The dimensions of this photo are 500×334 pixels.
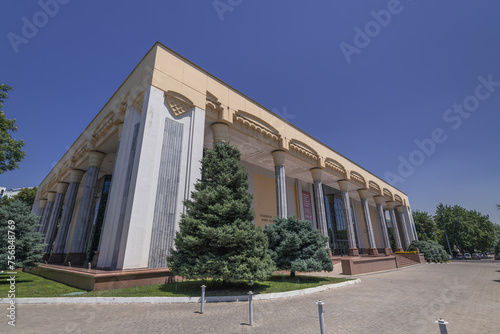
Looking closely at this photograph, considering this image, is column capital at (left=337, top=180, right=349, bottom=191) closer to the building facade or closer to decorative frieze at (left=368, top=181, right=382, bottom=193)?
the building facade

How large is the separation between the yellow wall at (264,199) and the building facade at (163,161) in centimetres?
10

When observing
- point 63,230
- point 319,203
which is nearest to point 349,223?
point 319,203

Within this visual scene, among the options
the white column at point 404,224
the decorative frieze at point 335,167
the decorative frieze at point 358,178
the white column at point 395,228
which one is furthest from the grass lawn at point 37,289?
the white column at point 404,224

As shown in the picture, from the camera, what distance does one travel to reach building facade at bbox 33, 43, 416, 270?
11234 millimetres

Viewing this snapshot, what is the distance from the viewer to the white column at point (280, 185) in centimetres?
1860

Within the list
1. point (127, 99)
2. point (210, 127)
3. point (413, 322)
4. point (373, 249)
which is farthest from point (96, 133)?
point (373, 249)

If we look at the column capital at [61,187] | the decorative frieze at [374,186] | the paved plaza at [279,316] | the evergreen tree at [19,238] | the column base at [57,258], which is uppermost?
the decorative frieze at [374,186]

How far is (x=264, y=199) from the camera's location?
2416 centimetres

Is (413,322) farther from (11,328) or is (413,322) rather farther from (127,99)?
(127,99)

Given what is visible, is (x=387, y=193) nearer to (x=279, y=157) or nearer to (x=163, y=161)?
(x=279, y=157)

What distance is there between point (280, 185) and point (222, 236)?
1164 centimetres

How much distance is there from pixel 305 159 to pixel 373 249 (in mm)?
15853

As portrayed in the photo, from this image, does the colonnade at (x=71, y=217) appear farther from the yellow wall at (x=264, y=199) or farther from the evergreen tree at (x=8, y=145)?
the yellow wall at (x=264, y=199)

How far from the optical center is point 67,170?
25.1 m
